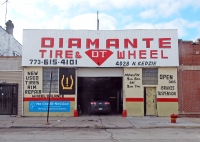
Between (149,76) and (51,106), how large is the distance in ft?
25.1

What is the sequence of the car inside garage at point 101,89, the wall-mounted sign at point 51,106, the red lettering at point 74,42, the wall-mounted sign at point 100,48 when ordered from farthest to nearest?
the car inside garage at point 101,89 < the red lettering at point 74,42 < the wall-mounted sign at point 100,48 < the wall-mounted sign at point 51,106

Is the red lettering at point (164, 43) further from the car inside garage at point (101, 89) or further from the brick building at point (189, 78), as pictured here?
the car inside garage at point (101, 89)

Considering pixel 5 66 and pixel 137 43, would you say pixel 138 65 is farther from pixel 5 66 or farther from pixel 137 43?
pixel 5 66

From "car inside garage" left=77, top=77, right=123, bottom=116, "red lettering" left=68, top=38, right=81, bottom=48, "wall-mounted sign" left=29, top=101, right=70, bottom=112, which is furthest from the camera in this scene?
"car inside garage" left=77, top=77, right=123, bottom=116

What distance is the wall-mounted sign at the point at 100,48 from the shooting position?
69.8 ft

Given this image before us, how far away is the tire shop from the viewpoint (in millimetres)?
21219

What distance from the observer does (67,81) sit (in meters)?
21.4

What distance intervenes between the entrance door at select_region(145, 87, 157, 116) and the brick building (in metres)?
1.91

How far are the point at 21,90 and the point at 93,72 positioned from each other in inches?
217

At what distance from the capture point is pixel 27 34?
21391 mm

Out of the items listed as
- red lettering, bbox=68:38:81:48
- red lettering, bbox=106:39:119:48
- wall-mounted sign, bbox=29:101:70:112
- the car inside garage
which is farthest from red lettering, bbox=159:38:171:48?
wall-mounted sign, bbox=29:101:70:112

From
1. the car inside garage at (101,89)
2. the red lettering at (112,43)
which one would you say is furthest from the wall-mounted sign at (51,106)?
the red lettering at (112,43)

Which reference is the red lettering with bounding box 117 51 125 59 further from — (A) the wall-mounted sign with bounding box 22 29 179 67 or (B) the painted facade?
(B) the painted facade

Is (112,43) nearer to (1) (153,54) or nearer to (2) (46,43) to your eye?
(1) (153,54)
